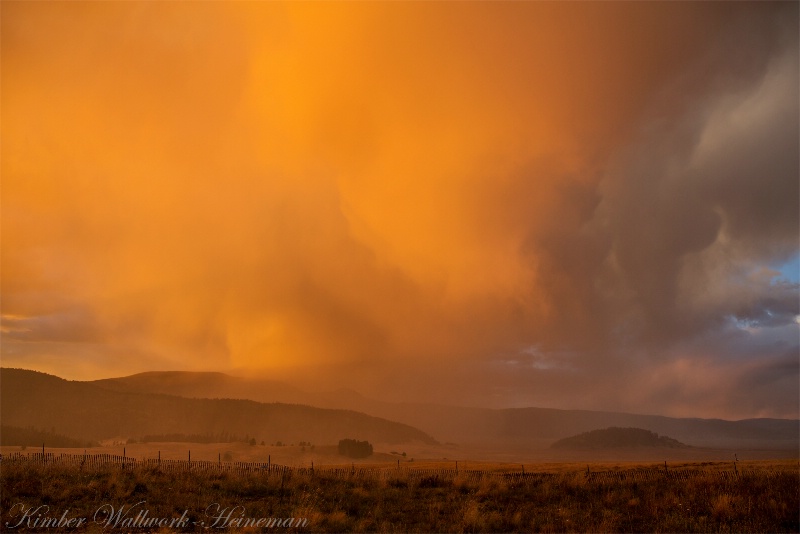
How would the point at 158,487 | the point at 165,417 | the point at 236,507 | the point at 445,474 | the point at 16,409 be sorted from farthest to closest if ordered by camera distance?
1. the point at 165,417
2. the point at 16,409
3. the point at 445,474
4. the point at 158,487
5. the point at 236,507

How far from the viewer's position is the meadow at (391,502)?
18.9 meters

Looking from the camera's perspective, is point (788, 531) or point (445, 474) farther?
point (445, 474)

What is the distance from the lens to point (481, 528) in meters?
18.9

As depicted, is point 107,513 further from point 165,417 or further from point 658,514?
point 165,417

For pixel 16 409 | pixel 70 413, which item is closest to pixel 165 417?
Answer: pixel 70 413

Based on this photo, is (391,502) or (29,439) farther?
(29,439)

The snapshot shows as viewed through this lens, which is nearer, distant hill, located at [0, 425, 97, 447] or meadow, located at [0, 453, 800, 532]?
meadow, located at [0, 453, 800, 532]

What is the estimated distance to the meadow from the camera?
62.1 ft

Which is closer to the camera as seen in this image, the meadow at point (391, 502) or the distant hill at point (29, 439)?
the meadow at point (391, 502)

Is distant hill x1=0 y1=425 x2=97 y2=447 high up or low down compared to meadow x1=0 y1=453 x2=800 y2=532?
down

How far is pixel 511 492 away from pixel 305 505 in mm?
11078

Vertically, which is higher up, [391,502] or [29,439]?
[391,502]

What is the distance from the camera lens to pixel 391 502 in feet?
80.9

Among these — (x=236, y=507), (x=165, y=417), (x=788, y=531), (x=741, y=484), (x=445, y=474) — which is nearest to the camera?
(x=788, y=531)
